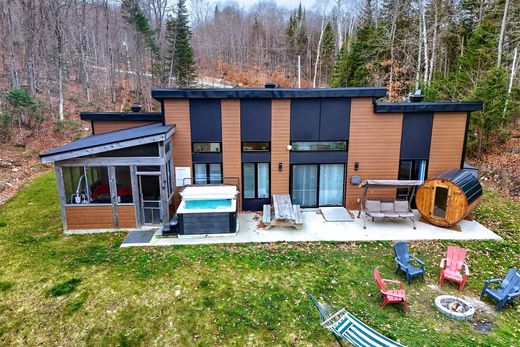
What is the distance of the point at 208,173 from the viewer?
11172mm

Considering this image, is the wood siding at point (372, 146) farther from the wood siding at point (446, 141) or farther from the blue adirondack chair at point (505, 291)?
the blue adirondack chair at point (505, 291)

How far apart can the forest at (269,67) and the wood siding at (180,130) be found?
13.1 metres

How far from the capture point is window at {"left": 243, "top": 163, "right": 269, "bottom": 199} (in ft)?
36.6

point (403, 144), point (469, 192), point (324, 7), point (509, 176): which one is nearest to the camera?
point (469, 192)

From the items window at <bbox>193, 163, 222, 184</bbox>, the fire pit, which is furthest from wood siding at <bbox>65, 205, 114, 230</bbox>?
the fire pit

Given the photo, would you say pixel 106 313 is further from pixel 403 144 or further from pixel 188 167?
pixel 403 144

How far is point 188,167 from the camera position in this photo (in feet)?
36.0

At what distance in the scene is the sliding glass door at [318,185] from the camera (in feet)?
36.7

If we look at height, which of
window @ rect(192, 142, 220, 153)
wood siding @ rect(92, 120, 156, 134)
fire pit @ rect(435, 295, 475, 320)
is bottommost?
fire pit @ rect(435, 295, 475, 320)

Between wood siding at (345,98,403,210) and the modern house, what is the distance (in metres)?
0.03

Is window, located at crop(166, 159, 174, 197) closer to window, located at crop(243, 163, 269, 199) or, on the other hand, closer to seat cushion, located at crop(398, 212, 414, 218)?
window, located at crop(243, 163, 269, 199)

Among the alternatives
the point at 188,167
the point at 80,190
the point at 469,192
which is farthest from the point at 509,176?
the point at 80,190

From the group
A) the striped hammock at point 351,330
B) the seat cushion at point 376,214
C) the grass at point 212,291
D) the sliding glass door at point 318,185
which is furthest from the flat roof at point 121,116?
the striped hammock at point 351,330

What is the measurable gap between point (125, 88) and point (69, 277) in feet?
87.9
